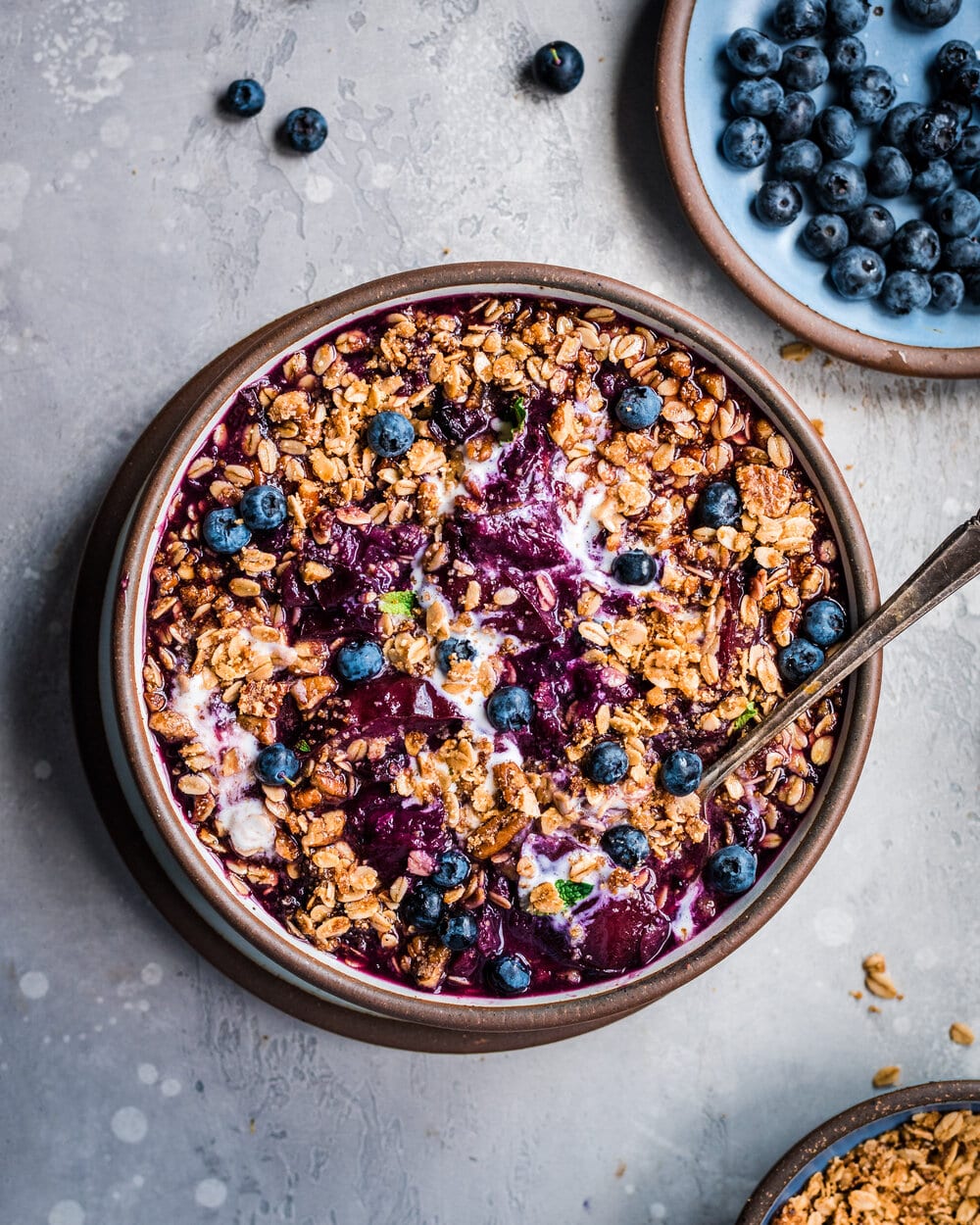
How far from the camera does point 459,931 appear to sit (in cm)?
188

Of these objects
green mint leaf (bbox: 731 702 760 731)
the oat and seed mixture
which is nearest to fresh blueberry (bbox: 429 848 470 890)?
green mint leaf (bbox: 731 702 760 731)

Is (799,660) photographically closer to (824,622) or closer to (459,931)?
(824,622)

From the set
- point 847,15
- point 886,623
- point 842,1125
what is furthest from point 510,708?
Result: point 847,15

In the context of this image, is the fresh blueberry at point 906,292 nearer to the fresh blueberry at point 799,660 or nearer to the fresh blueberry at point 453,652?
the fresh blueberry at point 799,660

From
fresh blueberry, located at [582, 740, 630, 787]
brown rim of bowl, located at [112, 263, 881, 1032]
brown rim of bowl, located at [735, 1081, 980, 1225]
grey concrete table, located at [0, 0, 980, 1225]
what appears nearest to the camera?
brown rim of bowl, located at [112, 263, 881, 1032]

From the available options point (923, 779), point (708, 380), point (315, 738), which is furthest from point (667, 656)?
point (923, 779)

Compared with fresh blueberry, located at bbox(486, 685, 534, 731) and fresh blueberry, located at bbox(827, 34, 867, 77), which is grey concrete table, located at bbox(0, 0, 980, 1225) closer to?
fresh blueberry, located at bbox(827, 34, 867, 77)

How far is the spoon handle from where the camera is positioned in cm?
191

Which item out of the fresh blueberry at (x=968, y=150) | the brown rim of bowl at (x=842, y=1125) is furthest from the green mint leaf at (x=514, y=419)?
the brown rim of bowl at (x=842, y=1125)

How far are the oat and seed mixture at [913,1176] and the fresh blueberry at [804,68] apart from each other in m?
2.03

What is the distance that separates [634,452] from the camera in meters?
1.95

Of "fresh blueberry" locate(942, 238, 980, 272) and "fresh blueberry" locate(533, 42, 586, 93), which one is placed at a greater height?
"fresh blueberry" locate(942, 238, 980, 272)

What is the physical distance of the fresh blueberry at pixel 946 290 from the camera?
2.23 metres

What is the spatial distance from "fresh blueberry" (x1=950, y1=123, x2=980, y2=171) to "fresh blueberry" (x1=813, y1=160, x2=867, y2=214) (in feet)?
0.66
